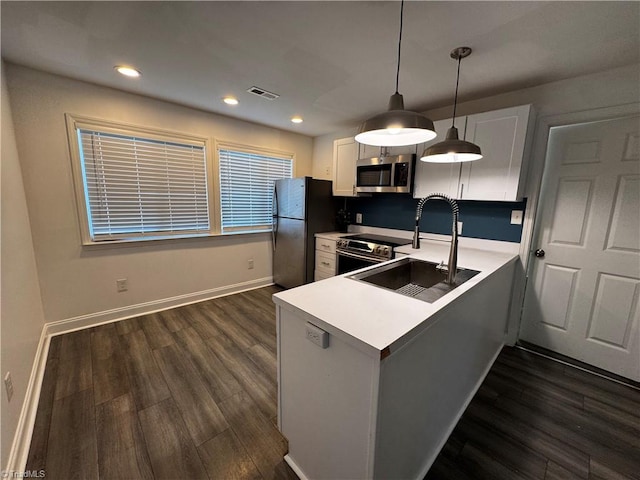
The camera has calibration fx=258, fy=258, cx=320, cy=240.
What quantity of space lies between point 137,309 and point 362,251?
8.87 ft

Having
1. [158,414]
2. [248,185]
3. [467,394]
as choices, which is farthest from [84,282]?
[467,394]

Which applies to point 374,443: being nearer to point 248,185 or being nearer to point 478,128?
point 478,128

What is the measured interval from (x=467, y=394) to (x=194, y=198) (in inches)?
135

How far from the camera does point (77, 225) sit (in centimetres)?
254

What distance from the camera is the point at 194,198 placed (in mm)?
3291

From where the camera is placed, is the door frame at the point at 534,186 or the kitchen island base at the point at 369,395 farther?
the door frame at the point at 534,186

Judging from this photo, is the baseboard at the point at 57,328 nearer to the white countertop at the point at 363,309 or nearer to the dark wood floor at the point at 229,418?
the dark wood floor at the point at 229,418

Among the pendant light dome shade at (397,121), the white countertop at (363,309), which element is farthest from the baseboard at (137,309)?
the pendant light dome shade at (397,121)

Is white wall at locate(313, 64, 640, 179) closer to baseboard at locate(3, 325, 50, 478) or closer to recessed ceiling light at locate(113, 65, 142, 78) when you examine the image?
recessed ceiling light at locate(113, 65, 142, 78)

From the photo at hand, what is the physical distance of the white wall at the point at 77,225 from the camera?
7.43ft

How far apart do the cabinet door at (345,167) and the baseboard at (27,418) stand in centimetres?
336

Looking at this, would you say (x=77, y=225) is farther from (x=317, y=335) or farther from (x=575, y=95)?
(x=575, y=95)

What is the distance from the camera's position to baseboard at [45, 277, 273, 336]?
2.60 metres

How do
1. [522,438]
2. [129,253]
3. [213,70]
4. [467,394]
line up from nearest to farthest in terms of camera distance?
[522,438] < [467,394] < [213,70] < [129,253]
